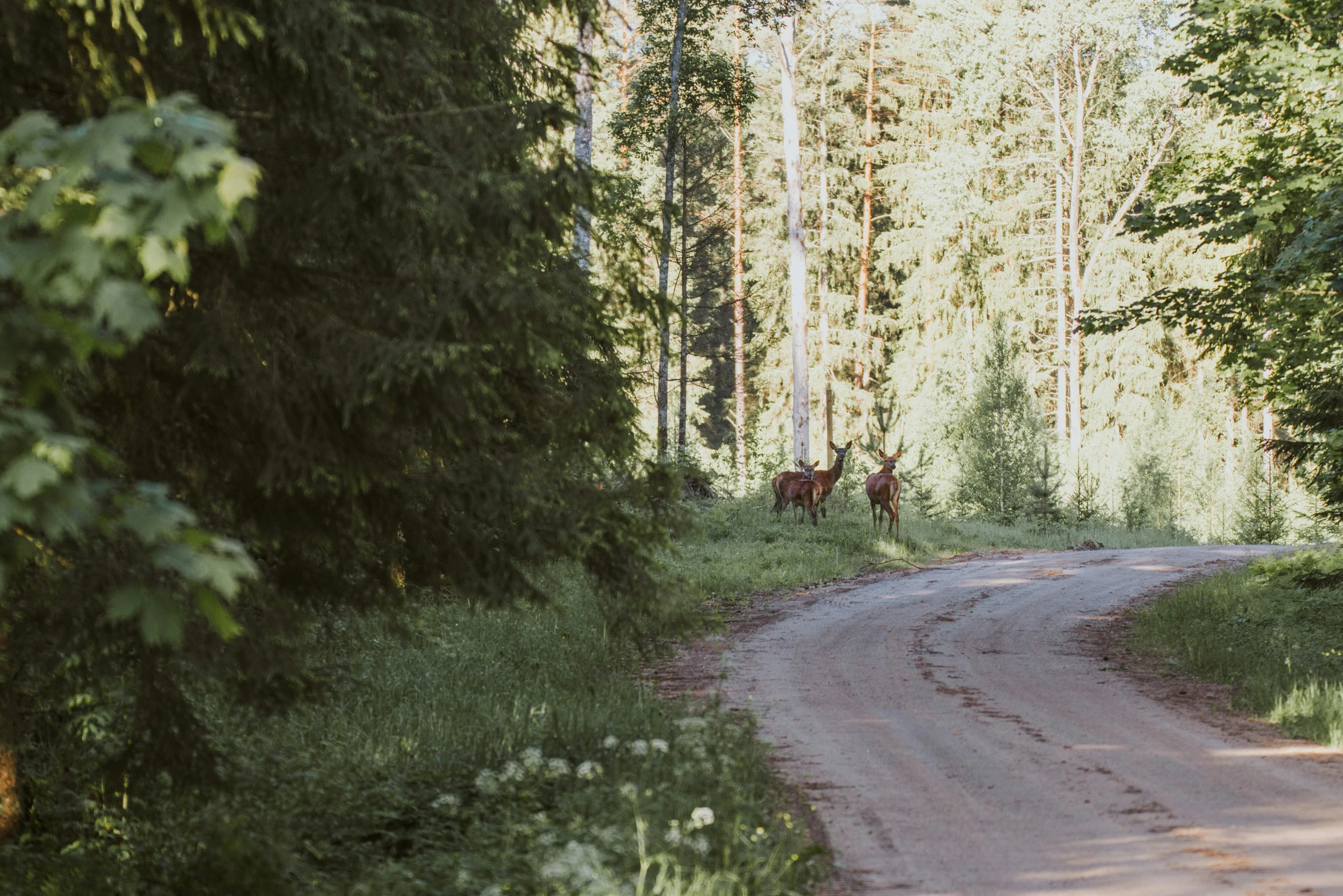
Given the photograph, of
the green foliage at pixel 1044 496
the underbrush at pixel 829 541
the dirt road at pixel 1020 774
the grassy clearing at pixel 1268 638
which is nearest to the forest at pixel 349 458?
the dirt road at pixel 1020 774

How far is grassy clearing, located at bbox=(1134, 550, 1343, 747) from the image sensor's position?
8680 millimetres

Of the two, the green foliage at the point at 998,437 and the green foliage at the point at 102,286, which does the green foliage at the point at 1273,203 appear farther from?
the green foliage at the point at 998,437

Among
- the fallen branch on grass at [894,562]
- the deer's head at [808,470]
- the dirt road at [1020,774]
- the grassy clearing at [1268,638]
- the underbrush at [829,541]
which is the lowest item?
the dirt road at [1020,774]

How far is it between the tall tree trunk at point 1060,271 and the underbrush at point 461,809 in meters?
37.4

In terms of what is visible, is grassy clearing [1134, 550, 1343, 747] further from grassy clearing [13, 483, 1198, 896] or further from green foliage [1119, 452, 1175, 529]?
green foliage [1119, 452, 1175, 529]

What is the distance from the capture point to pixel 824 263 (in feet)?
158

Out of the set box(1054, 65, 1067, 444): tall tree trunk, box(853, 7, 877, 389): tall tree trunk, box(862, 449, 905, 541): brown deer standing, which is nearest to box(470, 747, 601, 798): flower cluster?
box(862, 449, 905, 541): brown deer standing

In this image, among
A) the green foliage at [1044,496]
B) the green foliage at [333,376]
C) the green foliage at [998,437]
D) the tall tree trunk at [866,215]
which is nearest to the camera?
the green foliage at [333,376]

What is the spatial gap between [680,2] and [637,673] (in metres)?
16.5

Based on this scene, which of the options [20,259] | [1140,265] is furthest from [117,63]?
[1140,265]

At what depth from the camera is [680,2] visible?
903 inches

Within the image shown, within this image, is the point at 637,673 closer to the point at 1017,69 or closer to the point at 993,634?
the point at 993,634

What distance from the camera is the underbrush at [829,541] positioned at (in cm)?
1778

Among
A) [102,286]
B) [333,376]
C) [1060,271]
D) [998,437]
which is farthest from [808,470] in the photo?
[1060,271]
